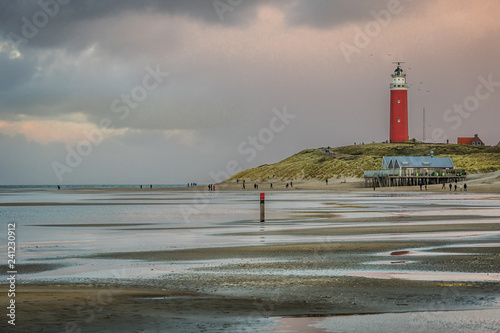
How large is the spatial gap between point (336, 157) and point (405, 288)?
161 meters

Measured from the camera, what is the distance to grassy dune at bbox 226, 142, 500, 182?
139 meters

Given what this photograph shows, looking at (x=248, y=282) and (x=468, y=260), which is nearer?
(x=248, y=282)

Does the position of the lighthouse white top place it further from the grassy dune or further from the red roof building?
the red roof building

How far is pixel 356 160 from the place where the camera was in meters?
152

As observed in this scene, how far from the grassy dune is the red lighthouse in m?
8.73

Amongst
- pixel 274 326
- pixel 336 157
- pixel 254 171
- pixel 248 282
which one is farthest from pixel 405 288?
pixel 254 171

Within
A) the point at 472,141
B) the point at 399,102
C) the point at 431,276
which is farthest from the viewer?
the point at 472,141

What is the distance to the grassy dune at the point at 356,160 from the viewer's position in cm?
13862

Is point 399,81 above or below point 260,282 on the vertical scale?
above

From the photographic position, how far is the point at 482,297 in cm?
1054

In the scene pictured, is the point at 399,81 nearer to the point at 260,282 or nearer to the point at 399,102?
the point at 399,102

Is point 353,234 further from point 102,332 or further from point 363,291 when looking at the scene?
point 102,332

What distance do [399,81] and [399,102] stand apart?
5188 millimetres

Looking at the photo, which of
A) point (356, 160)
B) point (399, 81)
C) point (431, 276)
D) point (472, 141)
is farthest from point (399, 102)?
point (431, 276)
